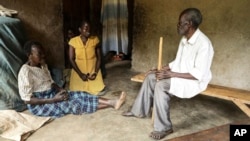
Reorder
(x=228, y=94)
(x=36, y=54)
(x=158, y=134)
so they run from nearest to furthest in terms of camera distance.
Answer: (x=158, y=134)
(x=36, y=54)
(x=228, y=94)

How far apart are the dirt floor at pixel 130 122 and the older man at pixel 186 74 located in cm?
24

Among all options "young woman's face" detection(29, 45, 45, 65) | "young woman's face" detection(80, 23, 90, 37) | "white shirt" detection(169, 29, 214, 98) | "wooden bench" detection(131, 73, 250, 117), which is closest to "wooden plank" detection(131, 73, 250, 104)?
"wooden bench" detection(131, 73, 250, 117)

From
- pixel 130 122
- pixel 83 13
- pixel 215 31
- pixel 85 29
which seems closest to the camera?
pixel 130 122

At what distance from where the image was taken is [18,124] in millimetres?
3033

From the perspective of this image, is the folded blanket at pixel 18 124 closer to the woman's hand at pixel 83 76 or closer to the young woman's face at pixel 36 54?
the young woman's face at pixel 36 54

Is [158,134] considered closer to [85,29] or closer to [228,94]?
[228,94]

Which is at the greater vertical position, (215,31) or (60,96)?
(215,31)

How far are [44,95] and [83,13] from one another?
2966 millimetres

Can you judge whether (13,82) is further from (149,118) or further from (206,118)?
(206,118)

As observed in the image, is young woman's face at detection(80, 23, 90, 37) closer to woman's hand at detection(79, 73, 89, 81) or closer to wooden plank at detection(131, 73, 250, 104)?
woman's hand at detection(79, 73, 89, 81)

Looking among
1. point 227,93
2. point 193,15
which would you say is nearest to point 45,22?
point 193,15

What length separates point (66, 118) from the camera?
3.36m

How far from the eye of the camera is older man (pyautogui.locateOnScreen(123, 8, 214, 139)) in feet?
9.27

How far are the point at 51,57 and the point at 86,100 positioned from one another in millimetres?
1688
